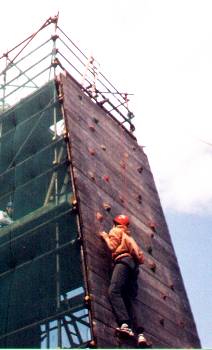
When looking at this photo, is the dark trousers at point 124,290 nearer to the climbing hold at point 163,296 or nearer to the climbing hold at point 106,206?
the climbing hold at point 163,296

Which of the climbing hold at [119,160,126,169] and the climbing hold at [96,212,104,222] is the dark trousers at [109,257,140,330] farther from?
the climbing hold at [119,160,126,169]

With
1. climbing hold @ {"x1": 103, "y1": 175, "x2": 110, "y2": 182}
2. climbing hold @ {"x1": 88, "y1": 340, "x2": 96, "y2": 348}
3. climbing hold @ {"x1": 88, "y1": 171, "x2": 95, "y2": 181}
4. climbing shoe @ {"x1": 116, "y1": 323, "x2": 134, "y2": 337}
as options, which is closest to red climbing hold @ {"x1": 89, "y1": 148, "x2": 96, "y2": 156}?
climbing hold @ {"x1": 103, "y1": 175, "x2": 110, "y2": 182}

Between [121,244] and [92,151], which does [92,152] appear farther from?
[121,244]

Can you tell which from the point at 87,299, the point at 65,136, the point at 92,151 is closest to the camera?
the point at 87,299

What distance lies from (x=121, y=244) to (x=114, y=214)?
1775 mm

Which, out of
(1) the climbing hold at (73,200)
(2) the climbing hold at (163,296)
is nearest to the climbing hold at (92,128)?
(1) the climbing hold at (73,200)

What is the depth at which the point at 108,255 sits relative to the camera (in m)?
8.98

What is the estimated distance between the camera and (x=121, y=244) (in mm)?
8680

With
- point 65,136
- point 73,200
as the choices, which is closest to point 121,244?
point 73,200

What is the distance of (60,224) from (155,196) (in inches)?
179

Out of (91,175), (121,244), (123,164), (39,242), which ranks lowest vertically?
(121,244)

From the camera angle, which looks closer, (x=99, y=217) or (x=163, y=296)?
(x=99, y=217)

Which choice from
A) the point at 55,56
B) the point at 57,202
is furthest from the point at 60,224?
the point at 55,56

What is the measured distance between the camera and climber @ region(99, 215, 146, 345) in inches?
315
